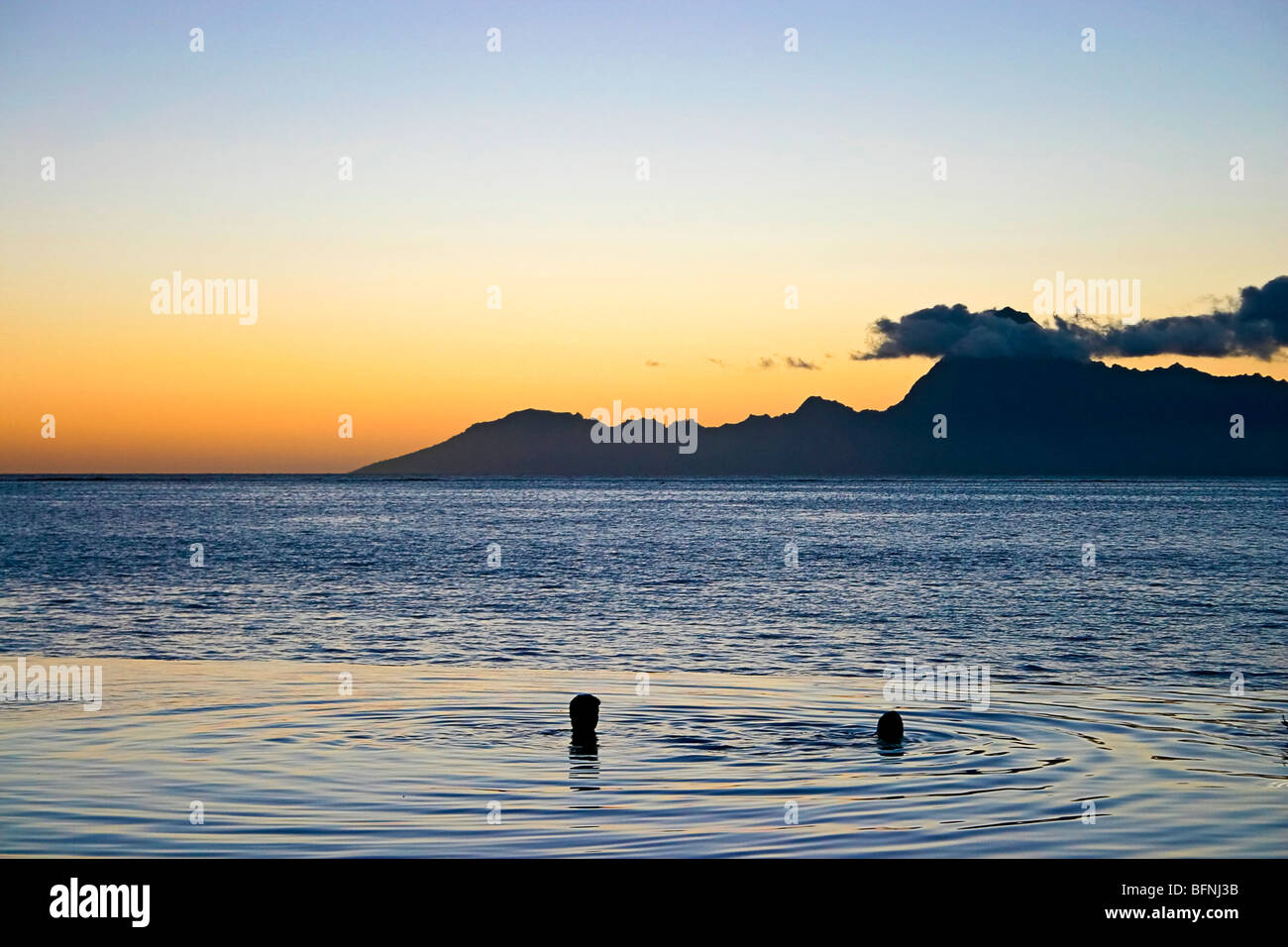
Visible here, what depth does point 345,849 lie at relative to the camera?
12.2 m

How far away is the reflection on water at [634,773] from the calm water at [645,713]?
0.07 metres

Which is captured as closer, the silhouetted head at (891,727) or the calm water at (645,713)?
the calm water at (645,713)

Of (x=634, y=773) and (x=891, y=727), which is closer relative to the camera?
(x=634, y=773)

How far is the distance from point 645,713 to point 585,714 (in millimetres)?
2937

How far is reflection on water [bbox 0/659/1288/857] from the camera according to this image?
41.8 ft

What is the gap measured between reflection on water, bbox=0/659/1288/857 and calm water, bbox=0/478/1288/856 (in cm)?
7

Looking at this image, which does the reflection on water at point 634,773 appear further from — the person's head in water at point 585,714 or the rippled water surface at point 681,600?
the rippled water surface at point 681,600

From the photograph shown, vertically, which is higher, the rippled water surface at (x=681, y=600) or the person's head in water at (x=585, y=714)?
the person's head in water at (x=585, y=714)

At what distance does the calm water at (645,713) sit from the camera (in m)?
13.3

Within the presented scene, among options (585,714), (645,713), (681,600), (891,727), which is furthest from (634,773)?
(681,600)

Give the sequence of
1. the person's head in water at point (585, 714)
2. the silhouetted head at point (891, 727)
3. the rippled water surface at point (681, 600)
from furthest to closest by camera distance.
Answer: the rippled water surface at point (681, 600)
the person's head in water at point (585, 714)
the silhouetted head at point (891, 727)

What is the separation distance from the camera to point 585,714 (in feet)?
61.5

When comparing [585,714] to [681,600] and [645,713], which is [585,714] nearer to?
[645,713]

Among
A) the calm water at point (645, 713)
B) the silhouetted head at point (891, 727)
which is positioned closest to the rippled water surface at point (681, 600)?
the calm water at point (645, 713)
